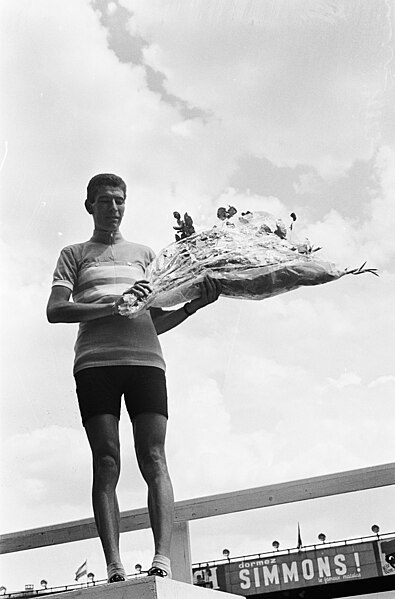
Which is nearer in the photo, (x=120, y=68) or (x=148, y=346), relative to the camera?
(x=148, y=346)

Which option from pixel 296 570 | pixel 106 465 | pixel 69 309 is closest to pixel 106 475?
pixel 106 465

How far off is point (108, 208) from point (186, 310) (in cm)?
23

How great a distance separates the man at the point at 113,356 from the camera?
1.17 metres

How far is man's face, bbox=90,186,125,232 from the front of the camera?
1.33 metres

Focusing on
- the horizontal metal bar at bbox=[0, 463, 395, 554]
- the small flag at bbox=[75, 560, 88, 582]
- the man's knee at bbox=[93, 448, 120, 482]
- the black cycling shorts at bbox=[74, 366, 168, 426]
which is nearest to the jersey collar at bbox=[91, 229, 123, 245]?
the black cycling shorts at bbox=[74, 366, 168, 426]

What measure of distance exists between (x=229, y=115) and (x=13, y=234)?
0.60 metres

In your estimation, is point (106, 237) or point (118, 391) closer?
point (118, 391)

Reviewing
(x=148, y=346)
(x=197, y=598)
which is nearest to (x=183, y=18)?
(x=148, y=346)

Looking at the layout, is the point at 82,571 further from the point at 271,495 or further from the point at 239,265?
the point at 239,265

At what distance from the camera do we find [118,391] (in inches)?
48.6

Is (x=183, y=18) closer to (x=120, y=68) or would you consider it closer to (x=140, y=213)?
(x=120, y=68)

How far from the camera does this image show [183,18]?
179cm

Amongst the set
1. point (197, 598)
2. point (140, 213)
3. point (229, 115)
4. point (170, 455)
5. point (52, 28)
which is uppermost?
point (52, 28)

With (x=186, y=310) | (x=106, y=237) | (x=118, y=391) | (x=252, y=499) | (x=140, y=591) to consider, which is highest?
(x=106, y=237)
